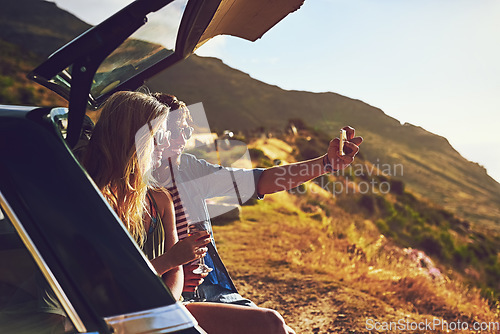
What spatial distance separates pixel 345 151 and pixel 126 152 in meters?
0.95

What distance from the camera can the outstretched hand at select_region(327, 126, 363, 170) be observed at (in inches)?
72.9

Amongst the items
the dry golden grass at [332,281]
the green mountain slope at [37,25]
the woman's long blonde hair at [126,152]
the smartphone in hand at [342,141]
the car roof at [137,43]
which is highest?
the green mountain slope at [37,25]

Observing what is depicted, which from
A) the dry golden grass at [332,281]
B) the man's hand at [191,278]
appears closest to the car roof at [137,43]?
the man's hand at [191,278]

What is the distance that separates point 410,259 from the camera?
698 cm

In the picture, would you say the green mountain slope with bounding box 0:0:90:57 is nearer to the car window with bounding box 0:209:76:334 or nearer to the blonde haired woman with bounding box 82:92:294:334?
the blonde haired woman with bounding box 82:92:294:334

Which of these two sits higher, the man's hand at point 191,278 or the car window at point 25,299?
the car window at point 25,299

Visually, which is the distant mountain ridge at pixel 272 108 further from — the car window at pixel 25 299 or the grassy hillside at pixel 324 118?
the car window at pixel 25 299

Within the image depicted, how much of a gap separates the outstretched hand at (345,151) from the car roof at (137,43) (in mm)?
555

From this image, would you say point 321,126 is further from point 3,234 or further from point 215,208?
point 3,234

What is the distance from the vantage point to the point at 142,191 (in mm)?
1444

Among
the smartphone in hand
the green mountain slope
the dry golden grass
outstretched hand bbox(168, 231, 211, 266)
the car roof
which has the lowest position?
the dry golden grass

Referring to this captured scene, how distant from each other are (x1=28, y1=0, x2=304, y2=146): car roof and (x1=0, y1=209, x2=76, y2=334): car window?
1.09 feet

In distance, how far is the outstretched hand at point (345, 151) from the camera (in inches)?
72.9

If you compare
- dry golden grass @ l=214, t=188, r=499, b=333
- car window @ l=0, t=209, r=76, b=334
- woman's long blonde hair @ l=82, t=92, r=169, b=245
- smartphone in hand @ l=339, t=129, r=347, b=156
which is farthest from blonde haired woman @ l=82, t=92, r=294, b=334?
dry golden grass @ l=214, t=188, r=499, b=333
